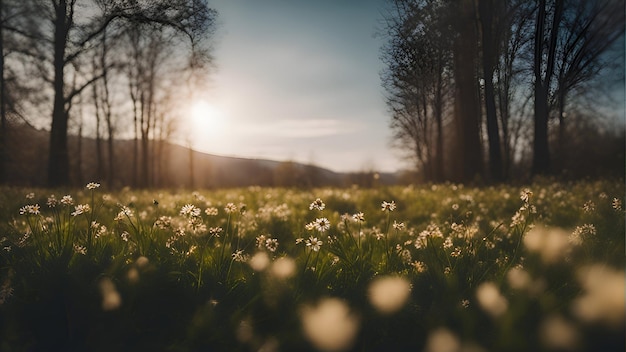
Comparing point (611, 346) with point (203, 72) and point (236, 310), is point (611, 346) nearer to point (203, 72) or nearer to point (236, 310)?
point (236, 310)

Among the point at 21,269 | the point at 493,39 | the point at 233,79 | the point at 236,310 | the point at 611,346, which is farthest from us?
the point at 493,39

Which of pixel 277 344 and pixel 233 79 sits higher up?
pixel 233 79

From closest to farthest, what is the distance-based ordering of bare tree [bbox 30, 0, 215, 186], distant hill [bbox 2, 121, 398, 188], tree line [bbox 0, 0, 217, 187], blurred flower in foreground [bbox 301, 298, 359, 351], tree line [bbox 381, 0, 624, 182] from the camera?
1. blurred flower in foreground [bbox 301, 298, 359, 351]
2. tree line [bbox 381, 0, 624, 182]
3. bare tree [bbox 30, 0, 215, 186]
4. tree line [bbox 0, 0, 217, 187]
5. distant hill [bbox 2, 121, 398, 188]

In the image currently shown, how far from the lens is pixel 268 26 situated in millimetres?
3133

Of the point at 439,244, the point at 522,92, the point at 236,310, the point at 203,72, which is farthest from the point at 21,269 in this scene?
the point at 522,92

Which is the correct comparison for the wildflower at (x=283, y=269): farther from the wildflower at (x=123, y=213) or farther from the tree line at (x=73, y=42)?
the tree line at (x=73, y=42)

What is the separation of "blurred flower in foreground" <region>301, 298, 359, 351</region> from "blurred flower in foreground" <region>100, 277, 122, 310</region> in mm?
1080

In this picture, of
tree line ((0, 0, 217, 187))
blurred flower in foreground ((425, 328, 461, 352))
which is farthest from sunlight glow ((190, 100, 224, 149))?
blurred flower in foreground ((425, 328, 461, 352))

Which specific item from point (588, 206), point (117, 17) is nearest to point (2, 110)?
point (117, 17)

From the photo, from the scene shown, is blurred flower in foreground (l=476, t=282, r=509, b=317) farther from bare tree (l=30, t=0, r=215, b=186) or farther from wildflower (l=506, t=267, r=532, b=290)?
bare tree (l=30, t=0, r=215, b=186)

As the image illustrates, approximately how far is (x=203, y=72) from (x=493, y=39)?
268cm

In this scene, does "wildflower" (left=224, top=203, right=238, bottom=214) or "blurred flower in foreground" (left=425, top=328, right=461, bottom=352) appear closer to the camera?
"blurred flower in foreground" (left=425, top=328, right=461, bottom=352)

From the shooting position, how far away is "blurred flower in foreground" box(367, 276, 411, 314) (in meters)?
2.46

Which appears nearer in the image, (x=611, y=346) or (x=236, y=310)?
(x=611, y=346)
